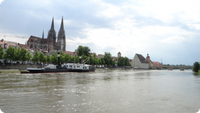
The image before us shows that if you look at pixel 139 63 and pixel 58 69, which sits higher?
pixel 139 63

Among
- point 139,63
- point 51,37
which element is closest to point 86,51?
point 139,63

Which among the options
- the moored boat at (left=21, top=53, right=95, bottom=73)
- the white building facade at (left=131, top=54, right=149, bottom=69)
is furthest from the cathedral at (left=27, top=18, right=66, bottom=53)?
the moored boat at (left=21, top=53, right=95, bottom=73)

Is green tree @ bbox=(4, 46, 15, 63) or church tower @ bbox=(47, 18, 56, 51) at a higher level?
church tower @ bbox=(47, 18, 56, 51)

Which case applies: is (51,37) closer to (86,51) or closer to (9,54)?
(86,51)

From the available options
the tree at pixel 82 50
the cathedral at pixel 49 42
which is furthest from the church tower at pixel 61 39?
the tree at pixel 82 50

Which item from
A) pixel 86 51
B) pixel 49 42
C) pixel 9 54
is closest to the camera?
pixel 9 54

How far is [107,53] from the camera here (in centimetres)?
12044

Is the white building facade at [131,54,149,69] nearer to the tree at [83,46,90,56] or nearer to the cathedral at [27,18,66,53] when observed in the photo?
Answer: the tree at [83,46,90,56]

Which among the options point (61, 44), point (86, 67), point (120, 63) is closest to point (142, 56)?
point (120, 63)

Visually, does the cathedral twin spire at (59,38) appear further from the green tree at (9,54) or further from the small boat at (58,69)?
the small boat at (58,69)

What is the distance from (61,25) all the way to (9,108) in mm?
180807

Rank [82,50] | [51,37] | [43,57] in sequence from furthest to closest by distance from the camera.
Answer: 1. [51,37]
2. [82,50]
3. [43,57]

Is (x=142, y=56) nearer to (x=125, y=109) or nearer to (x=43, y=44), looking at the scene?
(x=43, y=44)

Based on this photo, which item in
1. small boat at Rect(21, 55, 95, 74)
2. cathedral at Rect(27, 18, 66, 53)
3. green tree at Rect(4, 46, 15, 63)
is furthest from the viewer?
cathedral at Rect(27, 18, 66, 53)
